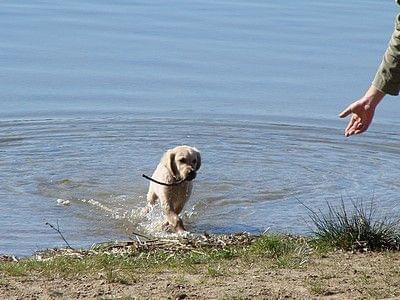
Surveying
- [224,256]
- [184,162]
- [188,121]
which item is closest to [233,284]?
[224,256]

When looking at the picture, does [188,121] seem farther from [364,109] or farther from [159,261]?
[364,109]

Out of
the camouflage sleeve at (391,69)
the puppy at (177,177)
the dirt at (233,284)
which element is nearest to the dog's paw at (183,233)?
the puppy at (177,177)

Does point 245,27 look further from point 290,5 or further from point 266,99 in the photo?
point 266,99

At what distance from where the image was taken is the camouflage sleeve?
5355mm

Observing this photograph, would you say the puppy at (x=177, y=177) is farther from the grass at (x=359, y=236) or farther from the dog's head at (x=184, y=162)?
the grass at (x=359, y=236)

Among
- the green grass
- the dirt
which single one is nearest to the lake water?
the green grass

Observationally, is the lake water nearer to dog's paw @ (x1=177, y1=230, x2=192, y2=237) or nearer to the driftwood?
dog's paw @ (x1=177, y1=230, x2=192, y2=237)

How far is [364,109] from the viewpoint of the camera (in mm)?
5848

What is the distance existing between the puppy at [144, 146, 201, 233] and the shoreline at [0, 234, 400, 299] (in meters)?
2.37

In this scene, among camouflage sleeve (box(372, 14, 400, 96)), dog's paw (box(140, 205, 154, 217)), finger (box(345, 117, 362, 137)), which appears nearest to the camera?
camouflage sleeve (box(372, 14, 400, 96))

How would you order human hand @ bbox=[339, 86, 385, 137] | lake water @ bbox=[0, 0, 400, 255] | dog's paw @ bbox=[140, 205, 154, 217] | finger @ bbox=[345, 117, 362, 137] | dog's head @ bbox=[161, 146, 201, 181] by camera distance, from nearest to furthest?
human hand @ bbox=[339, 86, 385, 137]
finger @ bbox=[345, 117, 362, 137]
dog's head @ bbox=[161, 146, 201, 181]
lake water @ bbox=[0, 0, 400, 255]
dog's paw @ bbox=[140, 205, 154, 217]

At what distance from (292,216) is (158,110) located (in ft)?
15.1

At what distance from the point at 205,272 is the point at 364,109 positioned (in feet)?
6.12

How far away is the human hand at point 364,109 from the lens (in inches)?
225
